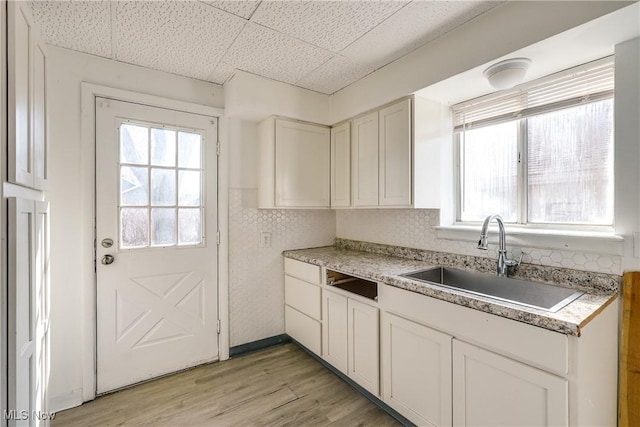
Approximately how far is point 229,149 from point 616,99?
8.30 ft

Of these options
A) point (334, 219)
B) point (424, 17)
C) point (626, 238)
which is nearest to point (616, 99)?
point (626, 238)

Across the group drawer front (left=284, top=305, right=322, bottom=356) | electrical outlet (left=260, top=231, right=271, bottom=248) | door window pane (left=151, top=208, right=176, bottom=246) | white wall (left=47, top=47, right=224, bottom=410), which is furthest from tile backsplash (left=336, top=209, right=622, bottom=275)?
white wall (left=47, top=47, right=224, bottom=410)

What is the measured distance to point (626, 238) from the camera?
1.37 m

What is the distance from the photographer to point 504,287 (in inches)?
68.4

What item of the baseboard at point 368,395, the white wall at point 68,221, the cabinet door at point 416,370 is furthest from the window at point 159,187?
the cabinet door at point 416,370

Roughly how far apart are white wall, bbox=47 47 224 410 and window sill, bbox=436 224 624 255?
2.59m

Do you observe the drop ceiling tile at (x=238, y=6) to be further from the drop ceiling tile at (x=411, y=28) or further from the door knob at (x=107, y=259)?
the door knob at (x=107, y=259)

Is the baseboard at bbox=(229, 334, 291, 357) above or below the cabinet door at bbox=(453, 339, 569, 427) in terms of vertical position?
below

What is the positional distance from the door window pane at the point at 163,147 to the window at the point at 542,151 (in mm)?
2248

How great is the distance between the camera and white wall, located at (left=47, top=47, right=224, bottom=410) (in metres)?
1.88

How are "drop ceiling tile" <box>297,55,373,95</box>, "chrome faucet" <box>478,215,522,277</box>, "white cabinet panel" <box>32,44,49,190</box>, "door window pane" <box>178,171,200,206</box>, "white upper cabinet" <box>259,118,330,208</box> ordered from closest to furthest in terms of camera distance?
"white cabinet panel" <box>32,44,49,190</box>
"chrome faucet" <box>478,215,522,277</box>
"drop ceiling tile" <box>297,55,373,95</box>
"door window pane" <box>178,171,200,206</box>
"white upper cabinet" <box>259,118,330,208</box>

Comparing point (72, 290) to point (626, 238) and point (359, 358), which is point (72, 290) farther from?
point (626, 238)

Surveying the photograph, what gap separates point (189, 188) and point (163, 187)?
0.19 m

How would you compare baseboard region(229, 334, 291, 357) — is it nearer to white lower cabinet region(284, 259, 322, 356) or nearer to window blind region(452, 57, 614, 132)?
white lower cabinet region(284, 259, 322, 356)
